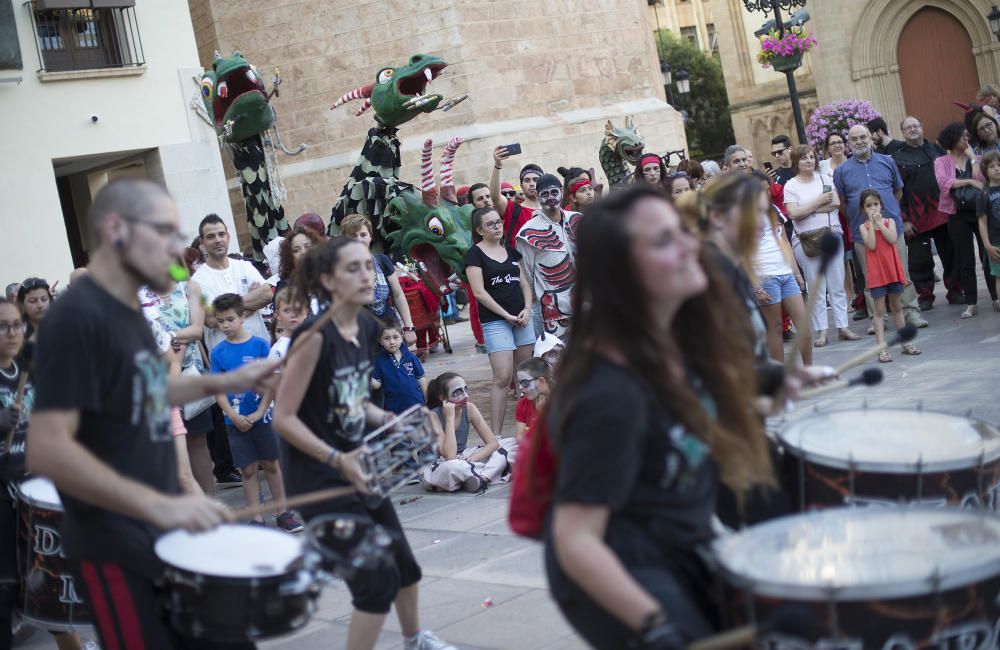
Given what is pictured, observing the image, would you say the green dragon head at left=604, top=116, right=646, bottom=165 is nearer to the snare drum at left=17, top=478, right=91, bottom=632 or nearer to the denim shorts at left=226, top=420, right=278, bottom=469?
the denim shorts at left=226, top=420, right=278, bottom=469

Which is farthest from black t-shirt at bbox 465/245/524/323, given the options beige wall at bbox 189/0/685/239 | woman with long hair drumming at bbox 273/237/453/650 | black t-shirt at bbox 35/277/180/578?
beige wall at bbox 189/0/685/239

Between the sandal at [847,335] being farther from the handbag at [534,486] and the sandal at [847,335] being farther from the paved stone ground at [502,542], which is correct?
the handbag at [534,486]

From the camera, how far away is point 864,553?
2.78 meters

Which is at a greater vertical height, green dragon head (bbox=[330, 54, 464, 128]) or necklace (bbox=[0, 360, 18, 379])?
green dragon head (bbox=[330, 54, 464, 128])

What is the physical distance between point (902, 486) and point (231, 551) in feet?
5.84

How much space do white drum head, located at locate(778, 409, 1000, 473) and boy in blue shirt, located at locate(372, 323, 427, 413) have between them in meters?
4.09

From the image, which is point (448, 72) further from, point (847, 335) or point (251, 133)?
point (847, 335)

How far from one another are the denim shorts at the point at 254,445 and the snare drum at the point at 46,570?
8.38 ft

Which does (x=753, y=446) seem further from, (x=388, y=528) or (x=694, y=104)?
(x=694, y=104)

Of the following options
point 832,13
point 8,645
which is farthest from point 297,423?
point 832,13

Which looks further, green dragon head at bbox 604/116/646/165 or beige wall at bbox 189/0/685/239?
beige wall at bbox 189/0/685/239

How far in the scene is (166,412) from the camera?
339cm

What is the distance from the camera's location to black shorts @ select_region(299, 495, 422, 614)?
13.2 ft

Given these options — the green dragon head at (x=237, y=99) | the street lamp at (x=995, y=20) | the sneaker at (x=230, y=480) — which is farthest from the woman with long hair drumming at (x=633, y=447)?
the street lamp at (x=995, y=20)
